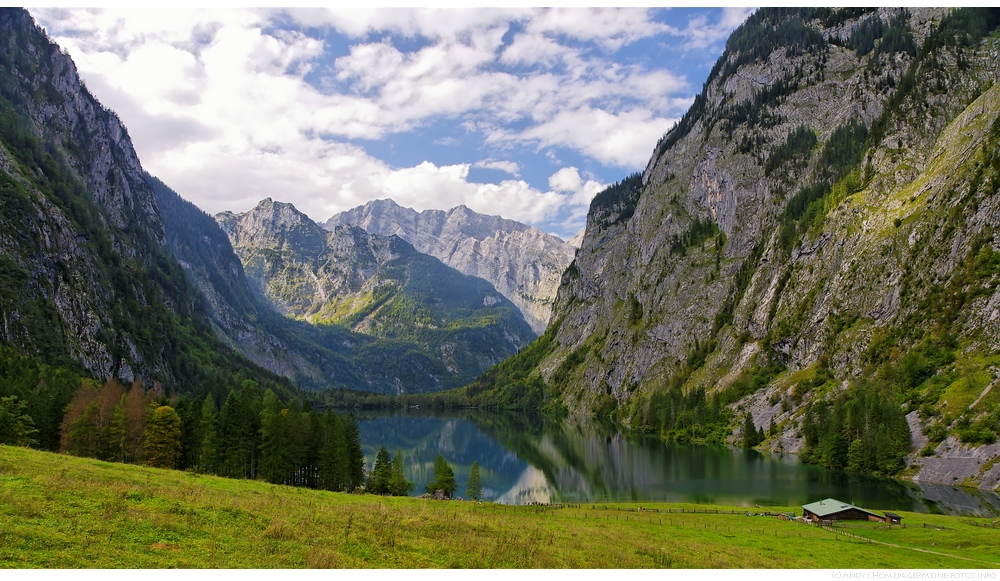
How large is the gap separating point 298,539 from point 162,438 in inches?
2124

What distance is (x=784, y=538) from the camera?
5247 centimetres

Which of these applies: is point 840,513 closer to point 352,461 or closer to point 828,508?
point 828,508

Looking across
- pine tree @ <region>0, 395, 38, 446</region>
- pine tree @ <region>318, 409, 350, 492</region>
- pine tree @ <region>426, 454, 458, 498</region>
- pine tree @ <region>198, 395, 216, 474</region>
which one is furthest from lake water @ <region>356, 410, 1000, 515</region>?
pine tree @ <region>0, 395, 38, 446</region>

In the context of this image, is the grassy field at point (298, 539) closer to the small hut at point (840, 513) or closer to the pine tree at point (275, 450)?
the small hut at point (840, 513)

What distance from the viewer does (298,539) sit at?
91.1 feet

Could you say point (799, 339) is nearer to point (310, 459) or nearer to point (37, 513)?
point (310, 459)

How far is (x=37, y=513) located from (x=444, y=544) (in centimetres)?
1804

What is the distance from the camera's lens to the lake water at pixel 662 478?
84312mm

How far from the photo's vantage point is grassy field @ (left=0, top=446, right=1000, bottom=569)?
915 inches

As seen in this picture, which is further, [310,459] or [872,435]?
[872,435]

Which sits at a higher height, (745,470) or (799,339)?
(799,339)

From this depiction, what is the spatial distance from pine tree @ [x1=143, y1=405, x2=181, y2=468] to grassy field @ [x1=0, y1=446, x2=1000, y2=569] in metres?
21.3

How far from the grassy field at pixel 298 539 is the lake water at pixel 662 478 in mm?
32192
